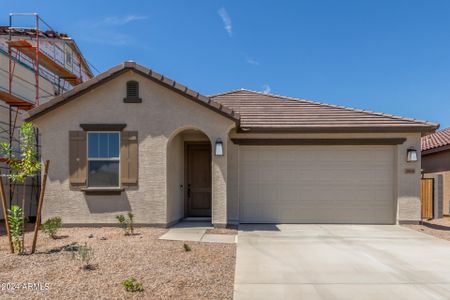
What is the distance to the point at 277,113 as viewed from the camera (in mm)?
11297

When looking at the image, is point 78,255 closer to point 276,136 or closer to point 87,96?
point 87,96

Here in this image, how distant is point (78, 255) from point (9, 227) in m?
1.56

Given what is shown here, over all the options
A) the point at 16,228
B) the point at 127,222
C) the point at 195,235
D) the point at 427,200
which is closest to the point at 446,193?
the point at 427,200

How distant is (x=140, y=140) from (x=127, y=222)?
7.33 feet

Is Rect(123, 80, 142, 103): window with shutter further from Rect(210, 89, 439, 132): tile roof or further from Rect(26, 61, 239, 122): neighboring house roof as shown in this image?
Rect(210, 89, 439, 132): tile roof

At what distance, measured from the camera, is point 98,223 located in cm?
922

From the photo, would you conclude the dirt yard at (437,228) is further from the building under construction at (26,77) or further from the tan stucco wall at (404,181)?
the building under construction at (26,77)

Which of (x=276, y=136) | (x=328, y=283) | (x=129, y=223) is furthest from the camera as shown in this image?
(x=276, y=136)

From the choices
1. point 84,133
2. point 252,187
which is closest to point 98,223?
point 84,133

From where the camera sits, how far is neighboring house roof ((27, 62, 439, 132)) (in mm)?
9086

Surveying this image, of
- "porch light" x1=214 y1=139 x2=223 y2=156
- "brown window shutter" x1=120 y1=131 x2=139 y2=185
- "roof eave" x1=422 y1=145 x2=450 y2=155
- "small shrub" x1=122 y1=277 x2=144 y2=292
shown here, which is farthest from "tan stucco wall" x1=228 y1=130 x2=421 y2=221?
"small shrub" x1=122 y1=277 x2=144 y2=292

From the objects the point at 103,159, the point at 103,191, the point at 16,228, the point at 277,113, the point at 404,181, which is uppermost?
the point at 277,113

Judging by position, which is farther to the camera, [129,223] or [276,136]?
[276,136]

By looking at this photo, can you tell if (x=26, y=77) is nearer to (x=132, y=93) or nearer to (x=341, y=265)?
(x=132, y=93)
